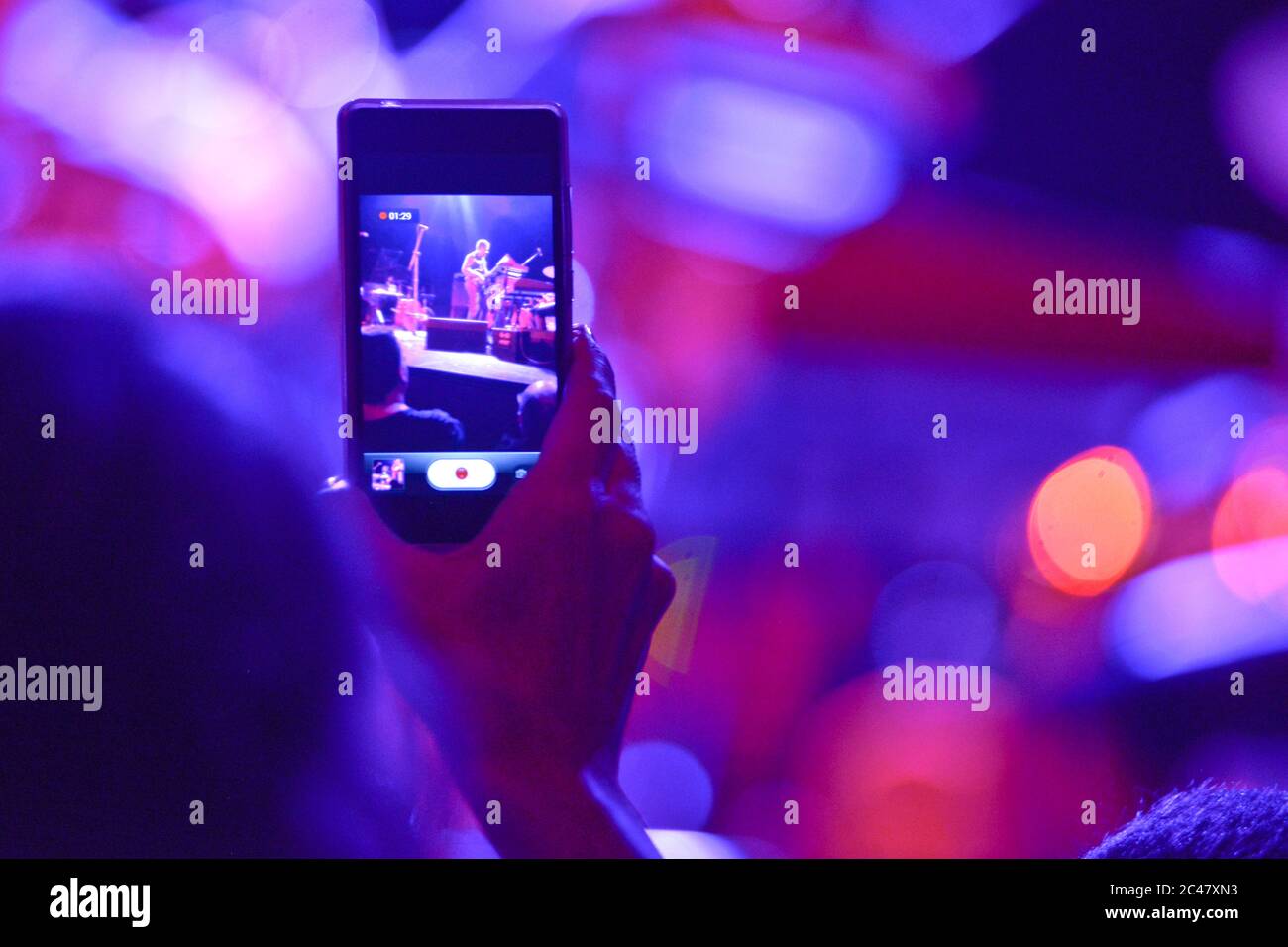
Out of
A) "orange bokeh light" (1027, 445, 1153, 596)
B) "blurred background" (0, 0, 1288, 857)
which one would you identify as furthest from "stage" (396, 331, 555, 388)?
"orange bokeh light" (1027, 445, 1153, 596)

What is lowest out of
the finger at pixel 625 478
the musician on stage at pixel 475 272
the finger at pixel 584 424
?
the finger at pixel 625 478

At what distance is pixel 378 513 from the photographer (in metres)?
1.05

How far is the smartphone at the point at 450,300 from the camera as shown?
102 cm

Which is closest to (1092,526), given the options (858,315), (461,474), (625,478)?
(858,315)

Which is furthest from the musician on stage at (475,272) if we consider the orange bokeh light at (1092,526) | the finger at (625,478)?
the orange bokeh light at (1092,526)

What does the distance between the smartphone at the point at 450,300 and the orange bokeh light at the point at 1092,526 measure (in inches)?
23.1

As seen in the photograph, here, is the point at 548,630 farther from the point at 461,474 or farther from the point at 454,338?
the point at 454,338

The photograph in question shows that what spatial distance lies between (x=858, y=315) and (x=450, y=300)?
1.49ft

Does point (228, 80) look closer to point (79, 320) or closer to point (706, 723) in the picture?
Result: point (79, 320)

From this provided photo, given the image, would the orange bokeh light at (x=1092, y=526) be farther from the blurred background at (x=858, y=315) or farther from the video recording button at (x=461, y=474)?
the video recording button at (x=461, y=474)

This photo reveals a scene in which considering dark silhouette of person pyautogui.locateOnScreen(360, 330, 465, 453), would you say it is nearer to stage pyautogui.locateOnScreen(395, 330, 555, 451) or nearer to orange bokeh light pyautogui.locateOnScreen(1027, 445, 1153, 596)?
stage pyautogui.locateOnScreen(395, 330, 555, 451)

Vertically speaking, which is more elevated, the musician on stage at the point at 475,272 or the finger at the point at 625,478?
the musician on stage at the point at 475,272
